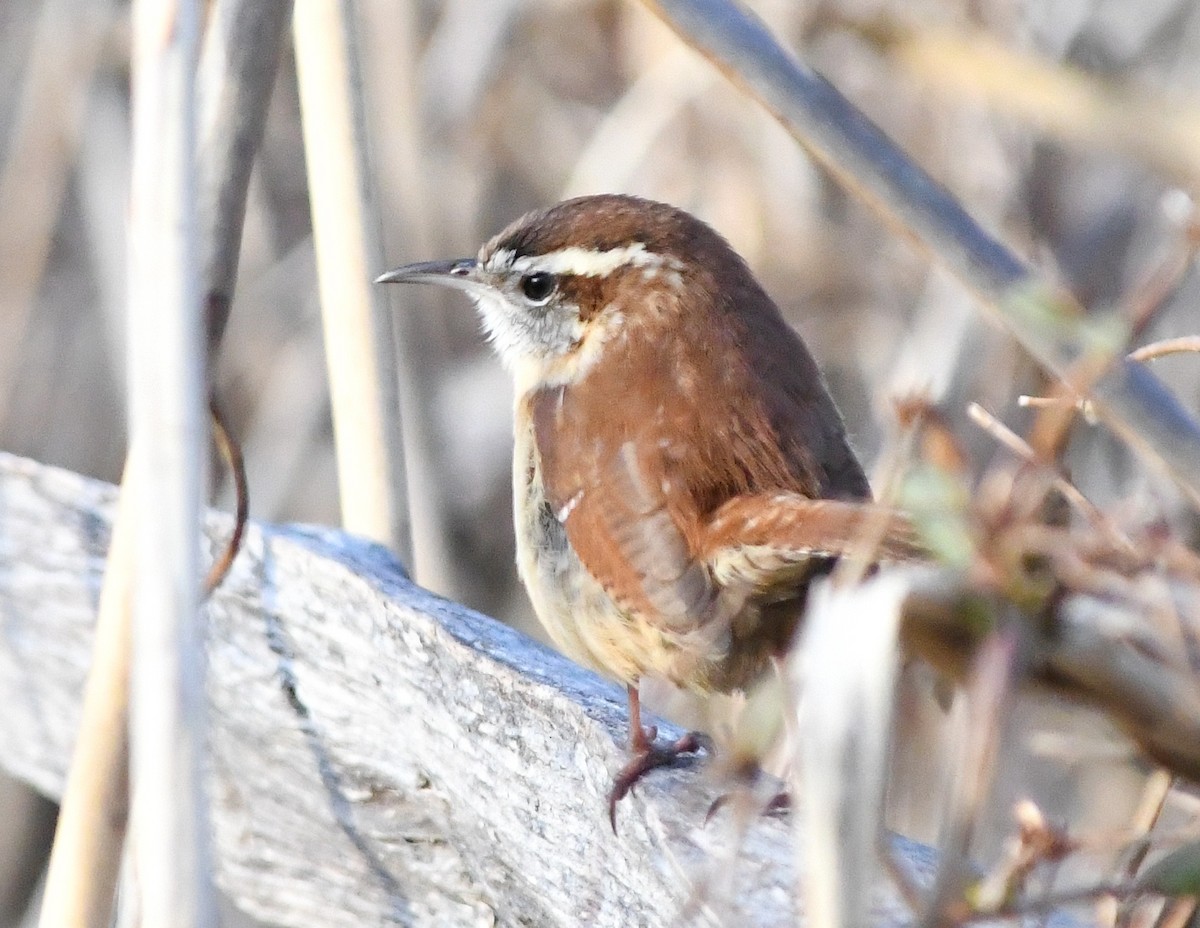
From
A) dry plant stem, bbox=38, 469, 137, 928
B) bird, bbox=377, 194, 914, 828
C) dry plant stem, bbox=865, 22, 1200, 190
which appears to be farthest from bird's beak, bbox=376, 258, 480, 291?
dry plant stem, bbox=38, 469, 137, 928

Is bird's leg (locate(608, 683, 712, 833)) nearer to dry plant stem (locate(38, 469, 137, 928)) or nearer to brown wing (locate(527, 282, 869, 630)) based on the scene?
brown wing (locate(527, 282, 869, 630))

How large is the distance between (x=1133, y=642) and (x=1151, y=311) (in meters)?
0.21

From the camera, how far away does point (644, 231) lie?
2.15 m

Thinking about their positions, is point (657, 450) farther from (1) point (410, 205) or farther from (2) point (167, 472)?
(1) point (410, 205)

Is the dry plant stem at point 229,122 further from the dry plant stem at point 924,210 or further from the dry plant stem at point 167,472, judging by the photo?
the dry plant stem at point 924,210

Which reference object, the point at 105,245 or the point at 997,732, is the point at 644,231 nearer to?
Answer: the point at 997,732

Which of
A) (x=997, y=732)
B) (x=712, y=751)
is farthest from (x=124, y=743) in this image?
(x=997, y=732)

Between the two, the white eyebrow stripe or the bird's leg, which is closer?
the bird's leg

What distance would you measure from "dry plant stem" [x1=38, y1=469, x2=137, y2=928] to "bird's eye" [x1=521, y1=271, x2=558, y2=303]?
1.03m

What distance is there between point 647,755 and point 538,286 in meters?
0.91

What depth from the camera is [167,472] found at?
1124mm

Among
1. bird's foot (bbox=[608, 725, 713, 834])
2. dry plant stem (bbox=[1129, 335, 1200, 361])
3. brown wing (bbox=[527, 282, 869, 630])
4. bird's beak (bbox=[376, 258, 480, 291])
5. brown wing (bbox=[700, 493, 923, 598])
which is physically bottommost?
bird's foot (bbox=[608, 725, 713, 834])

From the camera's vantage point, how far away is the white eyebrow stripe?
215cm

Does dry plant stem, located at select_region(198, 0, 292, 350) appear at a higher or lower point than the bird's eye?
lower
